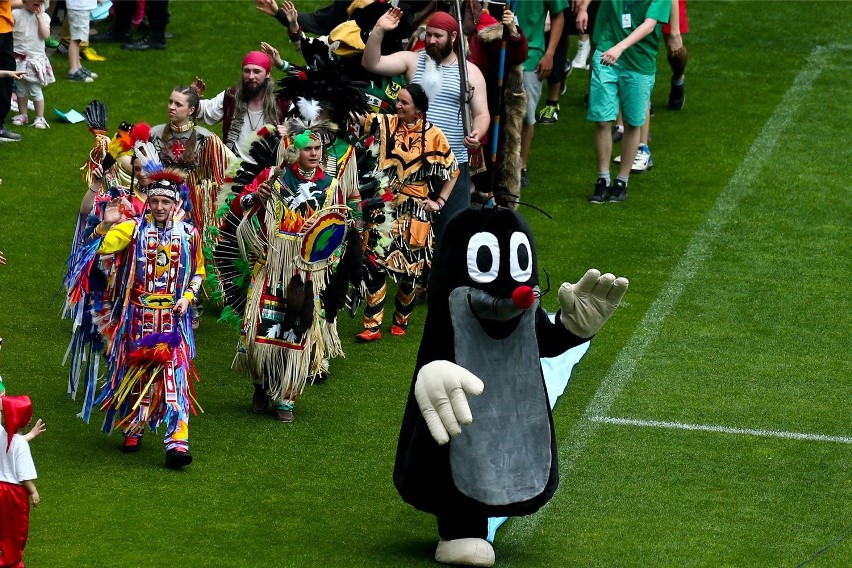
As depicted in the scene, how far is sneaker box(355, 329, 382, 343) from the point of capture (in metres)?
10.2

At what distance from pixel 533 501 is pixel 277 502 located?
157 cm

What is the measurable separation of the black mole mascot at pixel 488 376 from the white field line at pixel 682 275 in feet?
1.46

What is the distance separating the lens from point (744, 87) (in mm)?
15625

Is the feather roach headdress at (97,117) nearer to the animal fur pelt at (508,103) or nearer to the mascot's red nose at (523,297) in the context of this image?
the animal fur pelt at (508,103)

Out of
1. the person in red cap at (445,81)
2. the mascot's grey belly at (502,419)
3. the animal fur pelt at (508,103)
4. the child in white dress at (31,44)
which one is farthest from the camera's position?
the child in white dress at (31,44)

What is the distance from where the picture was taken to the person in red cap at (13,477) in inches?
257

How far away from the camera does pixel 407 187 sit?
398 inches

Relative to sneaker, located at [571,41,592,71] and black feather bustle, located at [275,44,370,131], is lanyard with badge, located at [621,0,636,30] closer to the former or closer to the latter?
black feather bustle, located at [275,44,370,131]

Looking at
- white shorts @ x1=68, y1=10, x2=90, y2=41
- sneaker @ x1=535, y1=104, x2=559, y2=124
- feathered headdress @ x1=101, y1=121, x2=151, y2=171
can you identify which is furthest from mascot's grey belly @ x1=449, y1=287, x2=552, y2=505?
white shorts @ x1=68, y1=10, x2=90, y2=41

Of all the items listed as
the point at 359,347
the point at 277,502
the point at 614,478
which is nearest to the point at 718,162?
the point at 359,347

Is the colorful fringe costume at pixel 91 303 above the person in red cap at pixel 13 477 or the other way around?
the other way around

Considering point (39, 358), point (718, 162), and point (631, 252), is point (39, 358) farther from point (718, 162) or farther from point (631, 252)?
point (718, 162)

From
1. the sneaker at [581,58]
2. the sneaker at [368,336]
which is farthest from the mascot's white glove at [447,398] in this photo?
the sneaker at [581,58]

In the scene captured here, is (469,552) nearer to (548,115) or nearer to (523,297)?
(523,297)
